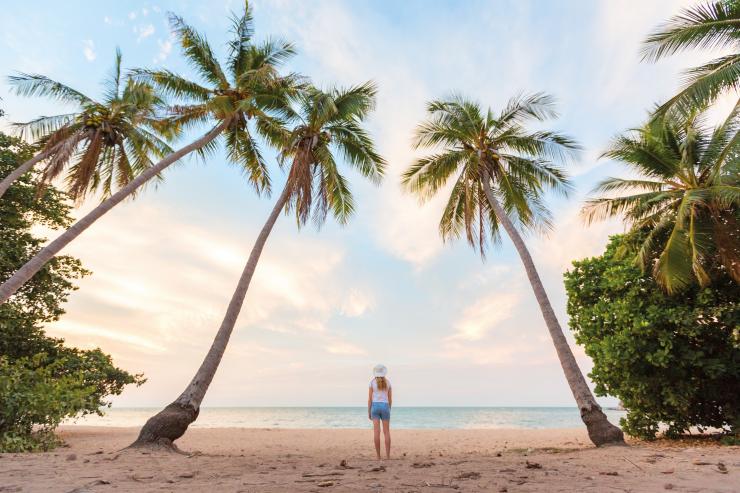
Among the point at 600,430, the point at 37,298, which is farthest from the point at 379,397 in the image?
the point at 37,298

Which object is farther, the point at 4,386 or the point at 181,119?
the point at 181,119

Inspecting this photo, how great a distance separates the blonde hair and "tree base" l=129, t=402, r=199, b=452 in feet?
13.0

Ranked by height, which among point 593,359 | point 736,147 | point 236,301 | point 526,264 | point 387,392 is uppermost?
point 736,147

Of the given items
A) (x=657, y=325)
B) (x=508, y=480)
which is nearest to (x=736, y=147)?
(x=657, y=325)

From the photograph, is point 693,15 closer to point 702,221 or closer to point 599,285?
point 702,221

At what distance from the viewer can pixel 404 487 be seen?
458 cm

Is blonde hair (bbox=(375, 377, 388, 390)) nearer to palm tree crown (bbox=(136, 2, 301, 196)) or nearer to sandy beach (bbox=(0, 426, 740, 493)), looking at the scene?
sandy beach (bbox=(0, 426, 740, 493))

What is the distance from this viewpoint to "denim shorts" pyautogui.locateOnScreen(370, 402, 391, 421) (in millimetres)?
7859

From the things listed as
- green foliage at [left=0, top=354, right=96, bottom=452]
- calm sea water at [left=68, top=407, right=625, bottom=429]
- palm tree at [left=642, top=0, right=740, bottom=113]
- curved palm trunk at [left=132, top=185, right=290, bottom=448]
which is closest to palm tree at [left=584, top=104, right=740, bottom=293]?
palm tree at [left=642, top=0, right=740, bottom=113]

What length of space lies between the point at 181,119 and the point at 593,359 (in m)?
13.5

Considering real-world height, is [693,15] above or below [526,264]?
above

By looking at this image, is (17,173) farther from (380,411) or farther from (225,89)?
(380,411)

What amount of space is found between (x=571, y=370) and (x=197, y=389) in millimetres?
8709

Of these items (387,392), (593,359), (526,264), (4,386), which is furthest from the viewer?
(526,264)
